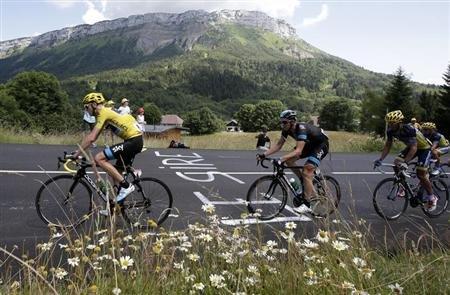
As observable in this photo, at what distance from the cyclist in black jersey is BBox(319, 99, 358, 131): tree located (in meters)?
126

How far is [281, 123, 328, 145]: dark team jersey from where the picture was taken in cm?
815

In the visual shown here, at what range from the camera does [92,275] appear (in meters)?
3.53

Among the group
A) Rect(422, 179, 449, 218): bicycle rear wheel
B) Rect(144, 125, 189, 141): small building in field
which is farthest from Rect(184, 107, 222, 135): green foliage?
Rect(422, 179, 449, 218): bicycle rear wheel

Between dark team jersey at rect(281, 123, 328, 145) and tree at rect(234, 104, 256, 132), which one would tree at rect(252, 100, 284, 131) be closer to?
tree at rect(234, 104, 256, 132)

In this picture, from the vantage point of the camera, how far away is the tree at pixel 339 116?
431 feet

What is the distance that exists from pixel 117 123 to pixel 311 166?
357 centimetres

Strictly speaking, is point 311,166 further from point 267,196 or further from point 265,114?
point 265,114

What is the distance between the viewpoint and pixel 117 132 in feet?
24.5

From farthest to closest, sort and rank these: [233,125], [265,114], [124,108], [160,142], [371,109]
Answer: [233,125] → [265,114] → [371,109] → [160,142] → [124,108]

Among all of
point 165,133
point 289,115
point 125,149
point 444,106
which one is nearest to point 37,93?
point 165,133

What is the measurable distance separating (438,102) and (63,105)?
227 feet

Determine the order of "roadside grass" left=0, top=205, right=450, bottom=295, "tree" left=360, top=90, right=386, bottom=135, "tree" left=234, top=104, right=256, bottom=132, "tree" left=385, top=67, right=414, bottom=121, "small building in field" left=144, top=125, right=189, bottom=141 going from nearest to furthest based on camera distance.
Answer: "roadside grass" left=0, top=205, right=450, bottom=295 → "small building in field" left=144, top=125, right=189, bottom=141 → "tree" left=385, top=67, right=414, bottom=121 → "tree" left=360, top=90, right=386, bottom=135 → "tree" left=234, top=104, right=256, bottom=132

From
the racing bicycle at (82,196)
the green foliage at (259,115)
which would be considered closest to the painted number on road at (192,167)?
the racing bicycle at (82,196)

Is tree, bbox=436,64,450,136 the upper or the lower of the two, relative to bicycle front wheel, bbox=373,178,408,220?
upper
